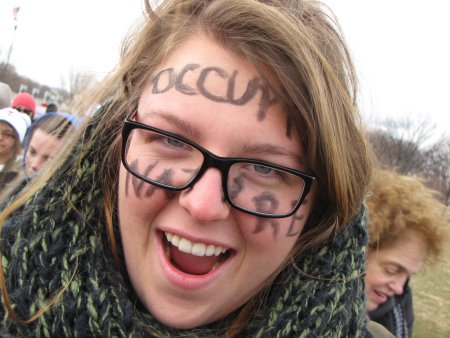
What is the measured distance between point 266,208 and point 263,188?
2.3 inches

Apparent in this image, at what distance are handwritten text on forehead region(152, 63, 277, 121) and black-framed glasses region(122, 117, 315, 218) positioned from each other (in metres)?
0.14

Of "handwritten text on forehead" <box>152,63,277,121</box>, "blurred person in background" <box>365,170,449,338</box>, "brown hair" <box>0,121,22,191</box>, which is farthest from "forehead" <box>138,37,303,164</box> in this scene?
"brown hair" <box>0,121,22,191</box>

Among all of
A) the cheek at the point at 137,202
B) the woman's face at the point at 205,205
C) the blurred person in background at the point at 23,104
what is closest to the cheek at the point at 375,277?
→ the woman's face at the point at 205,205

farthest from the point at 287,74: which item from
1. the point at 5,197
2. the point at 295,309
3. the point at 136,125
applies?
the point at 5,197

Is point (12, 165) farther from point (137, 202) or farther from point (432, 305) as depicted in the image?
point (432, 305)

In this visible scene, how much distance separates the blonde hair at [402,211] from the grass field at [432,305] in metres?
2.69

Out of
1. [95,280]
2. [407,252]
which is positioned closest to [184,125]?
[95,280]

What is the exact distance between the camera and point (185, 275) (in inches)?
47.3

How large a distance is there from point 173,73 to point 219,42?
0.17 metres

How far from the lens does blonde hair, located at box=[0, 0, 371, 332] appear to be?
117 cm

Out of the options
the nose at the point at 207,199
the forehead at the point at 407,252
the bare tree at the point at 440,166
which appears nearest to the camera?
the nose at the point at 207,199

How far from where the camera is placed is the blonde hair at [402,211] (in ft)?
8.17

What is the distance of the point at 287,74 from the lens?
117 centimetres

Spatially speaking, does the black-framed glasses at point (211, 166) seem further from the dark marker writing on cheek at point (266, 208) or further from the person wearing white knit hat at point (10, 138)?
the person wearing white knit hat at point (10, 138)
